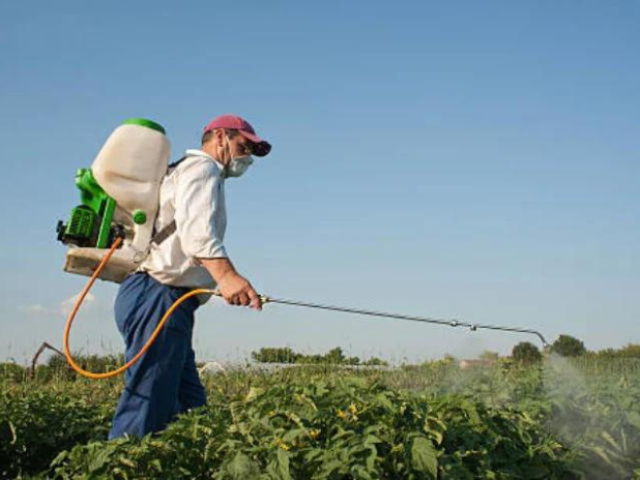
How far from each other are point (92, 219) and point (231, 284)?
0.96 m

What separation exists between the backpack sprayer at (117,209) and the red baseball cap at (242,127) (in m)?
0.29

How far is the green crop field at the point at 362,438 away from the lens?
2801 millimetres

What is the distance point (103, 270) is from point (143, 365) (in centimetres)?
58

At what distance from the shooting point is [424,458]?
2.84 meters

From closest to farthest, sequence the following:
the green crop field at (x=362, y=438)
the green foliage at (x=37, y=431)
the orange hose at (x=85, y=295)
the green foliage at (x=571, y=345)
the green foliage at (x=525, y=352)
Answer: the green crop field at (x=362, y=438), the orange hose at (x=85, y=295), the green foliage at (x=37, y=431), the green foliage at (x=525, y=352), the green foliage at (x=571, y=345)

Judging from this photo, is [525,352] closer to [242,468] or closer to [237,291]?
[237,291]

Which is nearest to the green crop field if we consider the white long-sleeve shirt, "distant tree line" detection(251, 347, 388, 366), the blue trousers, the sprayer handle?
the blue trousers

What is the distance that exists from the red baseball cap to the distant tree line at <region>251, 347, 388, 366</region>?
6.42m

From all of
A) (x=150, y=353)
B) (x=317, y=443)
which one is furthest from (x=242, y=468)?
(x=150, y=353)

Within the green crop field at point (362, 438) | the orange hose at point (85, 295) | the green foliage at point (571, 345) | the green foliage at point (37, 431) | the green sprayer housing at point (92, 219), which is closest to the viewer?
the green crop field at point (362, 438)

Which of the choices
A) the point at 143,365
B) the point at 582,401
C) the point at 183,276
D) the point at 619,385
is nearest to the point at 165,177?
the point at 183,276

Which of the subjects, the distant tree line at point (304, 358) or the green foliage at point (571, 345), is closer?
the distant tree line at point (304, 358)

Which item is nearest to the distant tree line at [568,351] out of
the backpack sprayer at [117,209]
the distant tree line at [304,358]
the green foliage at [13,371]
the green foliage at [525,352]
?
the green foliage at [525,352]

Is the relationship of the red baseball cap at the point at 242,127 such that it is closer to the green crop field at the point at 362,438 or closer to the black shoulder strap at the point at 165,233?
the black shoulder strap at the point at 165,233
